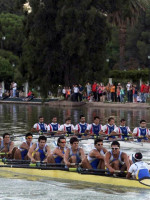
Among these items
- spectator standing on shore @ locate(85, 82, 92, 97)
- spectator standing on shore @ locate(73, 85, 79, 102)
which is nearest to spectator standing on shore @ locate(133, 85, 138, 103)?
spectator standing on shore @ locate(85, 82, 92, 97)

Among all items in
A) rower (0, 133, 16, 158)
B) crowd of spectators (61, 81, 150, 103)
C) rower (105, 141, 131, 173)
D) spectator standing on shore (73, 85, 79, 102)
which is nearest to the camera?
rower (105, 141, 131, 173)

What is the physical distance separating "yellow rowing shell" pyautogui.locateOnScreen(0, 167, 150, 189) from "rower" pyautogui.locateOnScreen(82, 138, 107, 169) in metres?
0.46

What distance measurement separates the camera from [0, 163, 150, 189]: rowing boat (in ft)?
60.0

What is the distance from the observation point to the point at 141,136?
2750 centimetres

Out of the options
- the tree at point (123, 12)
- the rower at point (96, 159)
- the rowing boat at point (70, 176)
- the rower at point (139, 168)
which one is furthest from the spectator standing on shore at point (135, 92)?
the rower at point (139, 168)

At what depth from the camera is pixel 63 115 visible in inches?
1785

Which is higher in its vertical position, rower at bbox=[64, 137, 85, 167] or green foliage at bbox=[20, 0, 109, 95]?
green foliage at bbox=[20, 0, 109, 95]

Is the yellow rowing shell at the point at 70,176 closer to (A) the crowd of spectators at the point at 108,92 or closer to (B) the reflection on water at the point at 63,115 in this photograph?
(B) the reflection on water at the point at 63,115

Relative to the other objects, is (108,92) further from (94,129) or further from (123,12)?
(94,129)

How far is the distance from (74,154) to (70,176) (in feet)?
2.90

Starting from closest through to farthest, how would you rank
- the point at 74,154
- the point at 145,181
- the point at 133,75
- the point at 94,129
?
the point at 145,181 < the point at 74,154 < the point at 94,129 < the point at 133,75

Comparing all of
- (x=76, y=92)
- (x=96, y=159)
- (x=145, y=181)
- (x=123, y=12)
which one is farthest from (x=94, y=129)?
(x=123, y=12)

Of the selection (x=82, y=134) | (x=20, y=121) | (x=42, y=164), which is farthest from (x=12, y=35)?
(x=42, y=164)

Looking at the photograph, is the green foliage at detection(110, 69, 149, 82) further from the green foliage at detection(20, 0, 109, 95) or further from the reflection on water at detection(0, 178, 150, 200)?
the reflection on water at detection(0, 178, 150, 200)
